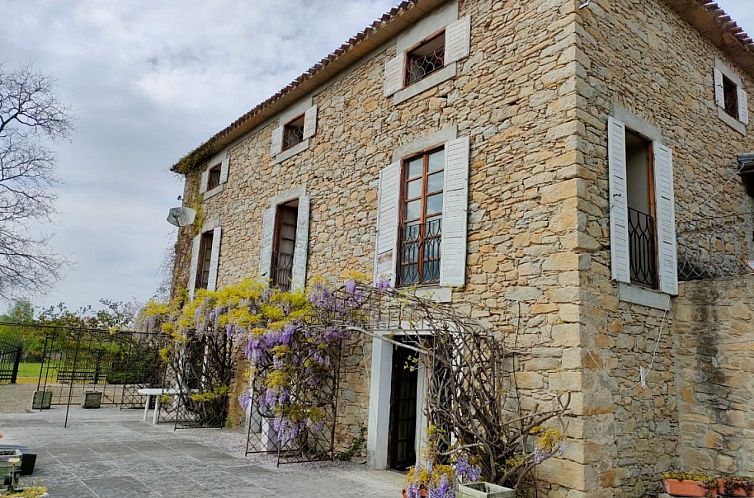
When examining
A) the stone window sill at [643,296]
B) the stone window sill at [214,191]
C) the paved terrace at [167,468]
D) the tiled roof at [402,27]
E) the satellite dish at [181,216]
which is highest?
the tiled roof at [402,27]

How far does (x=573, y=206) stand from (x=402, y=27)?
11.5 ft

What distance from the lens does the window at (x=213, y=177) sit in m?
10.5

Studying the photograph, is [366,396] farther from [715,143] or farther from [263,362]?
[715,143]

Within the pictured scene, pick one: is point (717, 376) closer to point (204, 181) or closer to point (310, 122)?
point (310, 122)

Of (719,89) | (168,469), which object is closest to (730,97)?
(719,89)

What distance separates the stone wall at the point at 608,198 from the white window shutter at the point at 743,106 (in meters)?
1.02

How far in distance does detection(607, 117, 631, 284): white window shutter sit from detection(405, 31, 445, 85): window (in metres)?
2.26

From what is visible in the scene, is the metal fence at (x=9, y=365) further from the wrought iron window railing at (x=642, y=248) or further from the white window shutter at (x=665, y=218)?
the white window shutter at (x=665, y=218)

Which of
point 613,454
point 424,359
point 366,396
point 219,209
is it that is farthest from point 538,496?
point 219,209

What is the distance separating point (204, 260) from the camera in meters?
10.3

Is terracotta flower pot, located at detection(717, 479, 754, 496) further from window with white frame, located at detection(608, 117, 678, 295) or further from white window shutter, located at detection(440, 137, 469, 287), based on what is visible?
white window shutter, located at detection(440, 137, 469, 287)

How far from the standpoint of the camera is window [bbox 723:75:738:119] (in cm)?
679

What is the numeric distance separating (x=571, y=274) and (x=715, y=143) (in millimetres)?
3767

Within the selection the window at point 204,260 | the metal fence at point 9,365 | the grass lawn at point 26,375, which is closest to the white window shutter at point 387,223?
the window at point 204,260
